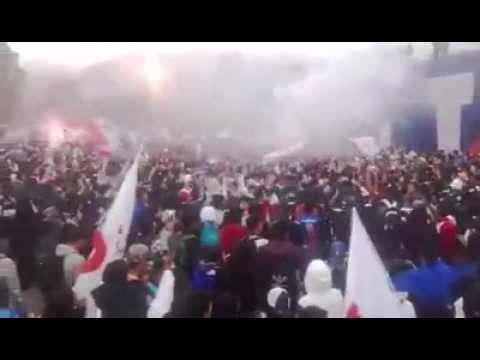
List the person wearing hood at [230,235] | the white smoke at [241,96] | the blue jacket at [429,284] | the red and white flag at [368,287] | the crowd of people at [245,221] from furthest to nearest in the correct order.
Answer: the white smoke at [241,96] → the person wearing hood at [230,235] → the crowd of people at [245,221] → the blue jacket at [429,284] → the red and white flag at [368,287]

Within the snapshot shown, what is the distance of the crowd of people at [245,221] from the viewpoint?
4.49 meters

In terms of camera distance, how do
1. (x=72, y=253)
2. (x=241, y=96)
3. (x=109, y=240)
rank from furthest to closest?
(x=241, y=96) → (x=109, y=240) → (x=72, y=253)

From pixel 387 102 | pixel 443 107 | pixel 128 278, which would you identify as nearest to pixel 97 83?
pixel 128 278

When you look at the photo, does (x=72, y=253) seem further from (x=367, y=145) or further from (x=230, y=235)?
(x=367, y=145)

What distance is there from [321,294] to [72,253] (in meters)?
1.61

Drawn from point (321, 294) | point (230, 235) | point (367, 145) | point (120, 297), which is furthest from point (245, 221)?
point (120, 297)

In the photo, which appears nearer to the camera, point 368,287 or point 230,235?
point 368,287

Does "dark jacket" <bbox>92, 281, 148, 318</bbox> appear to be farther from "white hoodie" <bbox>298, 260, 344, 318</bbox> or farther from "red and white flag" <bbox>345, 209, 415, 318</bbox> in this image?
"red and white flag" <bbox>345, 209, 415, 318</bbox>

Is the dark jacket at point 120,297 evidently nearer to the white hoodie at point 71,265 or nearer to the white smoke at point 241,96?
the white hoodie at point 71,265

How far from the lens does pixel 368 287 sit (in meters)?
3.98

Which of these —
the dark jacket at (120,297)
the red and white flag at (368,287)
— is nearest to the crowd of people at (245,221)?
the dark jacket at (120,297)

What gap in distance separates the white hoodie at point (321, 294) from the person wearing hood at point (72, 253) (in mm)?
1444
